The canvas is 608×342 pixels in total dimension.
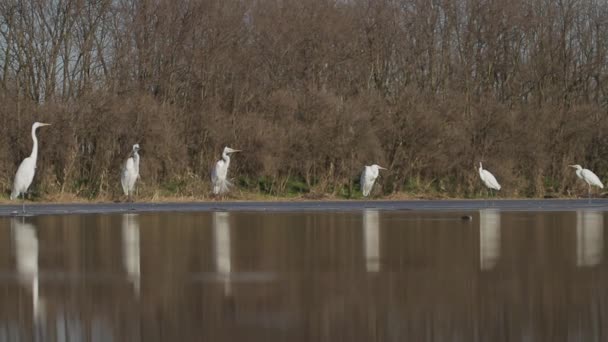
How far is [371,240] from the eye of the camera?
61.3ft

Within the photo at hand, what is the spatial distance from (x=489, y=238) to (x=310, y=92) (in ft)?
63.0

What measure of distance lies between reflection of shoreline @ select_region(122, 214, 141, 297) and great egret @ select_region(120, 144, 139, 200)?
546cm

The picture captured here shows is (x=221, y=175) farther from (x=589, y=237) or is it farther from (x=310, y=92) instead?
(x=589, y=237)

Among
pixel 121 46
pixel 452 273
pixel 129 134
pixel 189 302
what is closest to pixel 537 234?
pixel 452 273

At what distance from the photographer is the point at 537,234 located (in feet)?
64.4

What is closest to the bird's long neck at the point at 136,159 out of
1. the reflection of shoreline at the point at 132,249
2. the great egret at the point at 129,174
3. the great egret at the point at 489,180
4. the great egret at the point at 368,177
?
the great egret at the point at 129,174

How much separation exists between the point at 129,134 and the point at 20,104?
134 inches

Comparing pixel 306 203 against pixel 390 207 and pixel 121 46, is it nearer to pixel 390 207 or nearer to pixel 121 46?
pixel 390 207

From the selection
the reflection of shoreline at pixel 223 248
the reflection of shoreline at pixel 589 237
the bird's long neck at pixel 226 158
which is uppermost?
the bird's long neck at pixel 226 158

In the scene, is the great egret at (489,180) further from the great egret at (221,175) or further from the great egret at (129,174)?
the great egret at (129,174)

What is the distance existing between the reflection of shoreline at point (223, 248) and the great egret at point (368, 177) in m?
7.04

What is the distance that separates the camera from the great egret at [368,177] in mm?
33000

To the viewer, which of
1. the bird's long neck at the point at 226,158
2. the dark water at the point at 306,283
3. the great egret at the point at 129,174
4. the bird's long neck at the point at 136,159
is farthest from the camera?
the bird's long neck at the point at 226,158

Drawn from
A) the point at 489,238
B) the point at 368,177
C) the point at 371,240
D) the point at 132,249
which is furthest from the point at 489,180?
the point at 132,249
